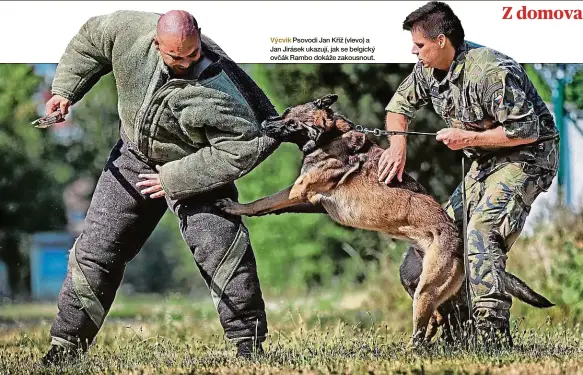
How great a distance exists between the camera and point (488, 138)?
4.21 m

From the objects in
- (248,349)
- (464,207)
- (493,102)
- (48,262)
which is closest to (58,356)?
(48,262)

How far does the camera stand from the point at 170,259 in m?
6.83

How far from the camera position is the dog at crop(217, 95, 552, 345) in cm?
436

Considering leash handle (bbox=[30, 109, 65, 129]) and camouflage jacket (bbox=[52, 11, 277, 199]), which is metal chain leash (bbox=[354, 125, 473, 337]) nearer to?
camouflage jacket (bbox=[52, 11, 277, 199])

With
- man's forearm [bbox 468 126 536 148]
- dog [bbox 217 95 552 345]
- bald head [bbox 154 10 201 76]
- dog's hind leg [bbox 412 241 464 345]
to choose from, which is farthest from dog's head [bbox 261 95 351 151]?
dog's hind leg [bbox 412 241 464 345]

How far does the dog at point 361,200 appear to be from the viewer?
4363mm

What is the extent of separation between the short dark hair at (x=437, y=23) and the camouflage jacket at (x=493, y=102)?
8 centimetres

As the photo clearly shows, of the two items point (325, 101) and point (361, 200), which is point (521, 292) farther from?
point (325, 101)

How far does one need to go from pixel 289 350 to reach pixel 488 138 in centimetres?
150

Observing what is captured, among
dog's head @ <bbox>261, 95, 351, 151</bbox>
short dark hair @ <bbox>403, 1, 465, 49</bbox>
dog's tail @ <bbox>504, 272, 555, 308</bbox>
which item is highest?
short dark hair @ <bbox>403, 1, 465, 49</bbox>

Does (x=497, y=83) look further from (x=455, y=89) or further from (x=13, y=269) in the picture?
(x=13, y=269)

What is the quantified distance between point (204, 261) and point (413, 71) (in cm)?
153

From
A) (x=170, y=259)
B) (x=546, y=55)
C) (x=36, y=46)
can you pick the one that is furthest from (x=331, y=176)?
(x=170, y=259)

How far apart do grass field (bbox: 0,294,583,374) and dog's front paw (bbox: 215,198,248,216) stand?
0.73 meters
